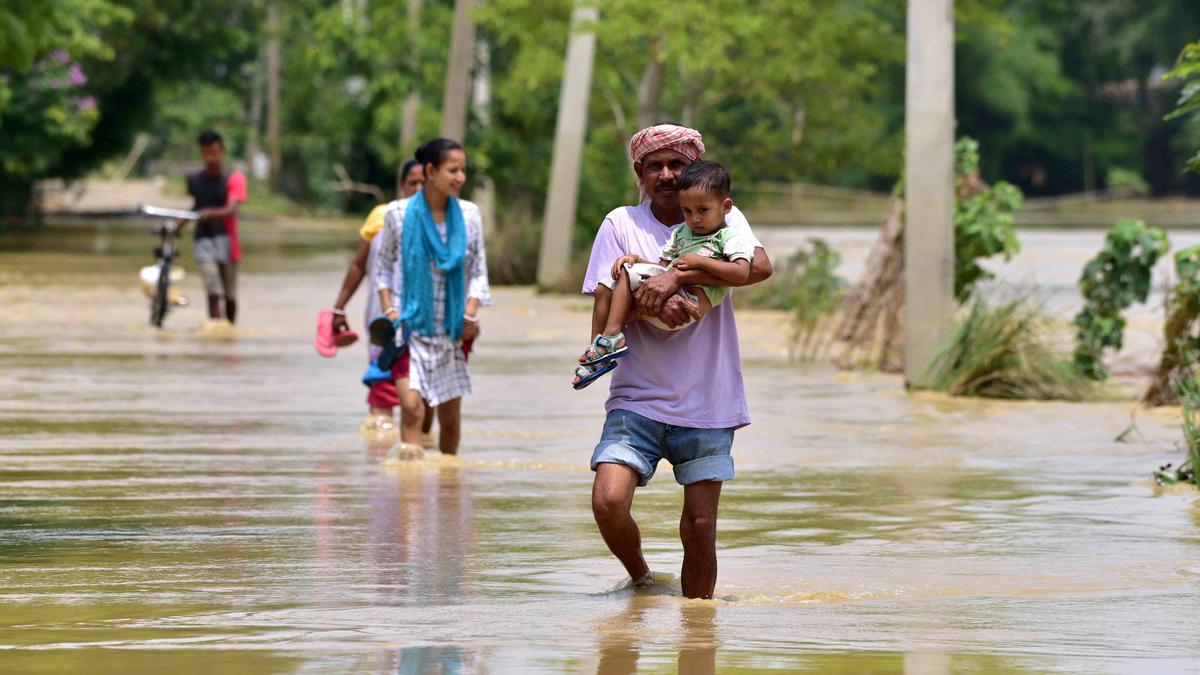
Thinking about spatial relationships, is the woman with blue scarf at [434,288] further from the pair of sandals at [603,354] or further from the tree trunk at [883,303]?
the tree trunk at [883,303]

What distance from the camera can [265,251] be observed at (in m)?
42.2

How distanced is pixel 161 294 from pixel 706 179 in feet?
51.4

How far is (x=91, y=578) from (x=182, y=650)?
64.0 inches

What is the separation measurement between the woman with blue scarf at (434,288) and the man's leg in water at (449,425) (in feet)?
0.04

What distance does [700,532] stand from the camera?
8.00 metres

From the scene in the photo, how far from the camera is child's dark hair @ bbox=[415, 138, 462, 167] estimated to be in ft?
39.3

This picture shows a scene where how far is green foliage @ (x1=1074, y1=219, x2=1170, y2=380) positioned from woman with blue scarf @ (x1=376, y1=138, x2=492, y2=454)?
6.19 meters

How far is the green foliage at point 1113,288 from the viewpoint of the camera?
16922 mm

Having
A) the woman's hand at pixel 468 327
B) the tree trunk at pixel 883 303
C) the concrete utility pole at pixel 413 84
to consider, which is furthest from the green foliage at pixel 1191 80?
the concrete utility pole at pixel 413 84

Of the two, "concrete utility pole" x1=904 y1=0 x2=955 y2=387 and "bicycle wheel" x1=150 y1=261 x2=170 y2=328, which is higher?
"concrete utility pole" x1=904 y1=0 x2=955 y2=387

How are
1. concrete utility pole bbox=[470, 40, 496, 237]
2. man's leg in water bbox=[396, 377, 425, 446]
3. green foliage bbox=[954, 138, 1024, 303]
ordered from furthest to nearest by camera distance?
1. concrete utility pole bbox=[470, 40, 496, 237]
2. green foliage bbox=[954, 138, 1024, 303]
3. man's leg in water bbox=[396, 377, 425, 446]

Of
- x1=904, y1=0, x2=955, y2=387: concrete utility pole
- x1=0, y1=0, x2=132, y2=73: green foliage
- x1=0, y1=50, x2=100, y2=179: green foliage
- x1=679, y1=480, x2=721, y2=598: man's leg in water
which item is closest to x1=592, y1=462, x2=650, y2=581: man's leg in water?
x1=679, y1=480, x2=721, y2=598: man's leg in water

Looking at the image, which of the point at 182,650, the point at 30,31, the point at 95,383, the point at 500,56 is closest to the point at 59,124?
the point at 500,56

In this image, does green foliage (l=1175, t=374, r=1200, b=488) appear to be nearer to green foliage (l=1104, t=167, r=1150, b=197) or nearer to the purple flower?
the purple flower
